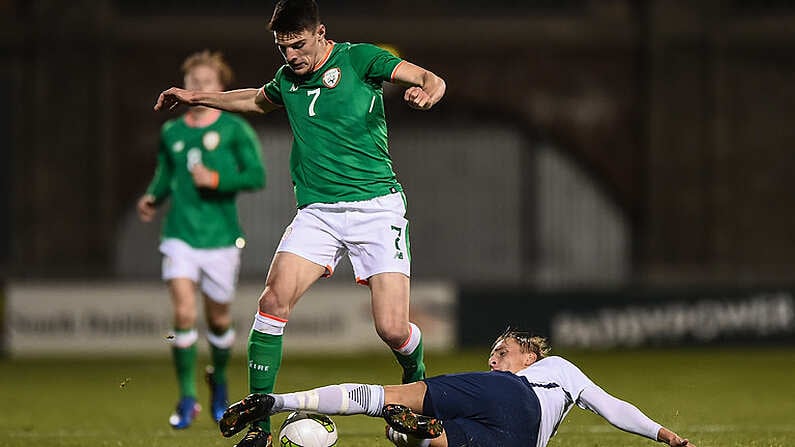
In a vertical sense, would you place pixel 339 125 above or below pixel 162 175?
above

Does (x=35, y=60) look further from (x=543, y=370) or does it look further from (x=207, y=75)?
(x=543, y=370)

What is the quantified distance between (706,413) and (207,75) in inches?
150

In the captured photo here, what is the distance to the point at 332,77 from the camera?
20.4ft

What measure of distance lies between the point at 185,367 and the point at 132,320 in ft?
20.7

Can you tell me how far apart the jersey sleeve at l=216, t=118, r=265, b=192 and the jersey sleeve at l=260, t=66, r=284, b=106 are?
1980 millimetres

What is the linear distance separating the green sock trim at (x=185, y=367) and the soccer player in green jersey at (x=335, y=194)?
2.24 m

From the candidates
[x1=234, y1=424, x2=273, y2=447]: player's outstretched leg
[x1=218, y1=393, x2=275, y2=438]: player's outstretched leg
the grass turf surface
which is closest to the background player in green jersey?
the grass turf surface

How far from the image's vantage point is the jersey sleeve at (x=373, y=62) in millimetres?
6117

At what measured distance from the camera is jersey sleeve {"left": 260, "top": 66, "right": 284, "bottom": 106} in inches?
253

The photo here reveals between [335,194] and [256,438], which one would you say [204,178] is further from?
[256,438]

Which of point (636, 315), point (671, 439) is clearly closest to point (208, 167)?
point (671, 439)

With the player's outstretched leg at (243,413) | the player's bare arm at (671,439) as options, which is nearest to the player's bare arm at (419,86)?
the player's outstretched leg at (243,413)

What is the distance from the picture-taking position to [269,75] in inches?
778

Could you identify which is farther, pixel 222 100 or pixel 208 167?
pixel 208 167
